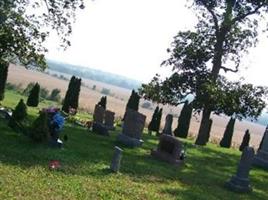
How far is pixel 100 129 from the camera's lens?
29.5m

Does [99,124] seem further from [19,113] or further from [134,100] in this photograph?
[134,100]

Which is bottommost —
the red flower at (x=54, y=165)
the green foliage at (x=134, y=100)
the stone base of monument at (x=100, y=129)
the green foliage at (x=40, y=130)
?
the red flower at (x=54, y=165)

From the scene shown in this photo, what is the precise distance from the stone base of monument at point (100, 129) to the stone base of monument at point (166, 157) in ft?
17.0

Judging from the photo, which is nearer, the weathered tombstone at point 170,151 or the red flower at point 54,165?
the red flower at point 54,165

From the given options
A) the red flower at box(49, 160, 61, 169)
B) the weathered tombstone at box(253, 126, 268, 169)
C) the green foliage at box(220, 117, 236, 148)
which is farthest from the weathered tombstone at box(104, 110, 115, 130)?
the green foliage at box(220, 117, 236, 148)

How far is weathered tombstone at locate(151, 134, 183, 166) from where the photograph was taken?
23.8 meters

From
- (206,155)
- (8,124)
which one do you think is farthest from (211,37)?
(8,124)

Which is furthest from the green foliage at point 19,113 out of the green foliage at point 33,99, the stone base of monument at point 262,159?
the green foliage at point 33,99

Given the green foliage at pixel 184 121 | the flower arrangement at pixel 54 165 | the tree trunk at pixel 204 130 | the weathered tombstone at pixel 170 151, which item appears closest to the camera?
the flower arrangement at pixel 54 165

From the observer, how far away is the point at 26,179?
14.7m

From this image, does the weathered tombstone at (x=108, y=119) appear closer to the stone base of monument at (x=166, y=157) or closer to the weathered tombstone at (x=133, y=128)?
the weathered tombstone at (x=133, y=128)

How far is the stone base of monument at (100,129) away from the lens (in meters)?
29.3

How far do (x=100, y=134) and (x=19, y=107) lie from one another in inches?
295

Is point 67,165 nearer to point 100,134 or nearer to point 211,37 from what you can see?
point 100,134
